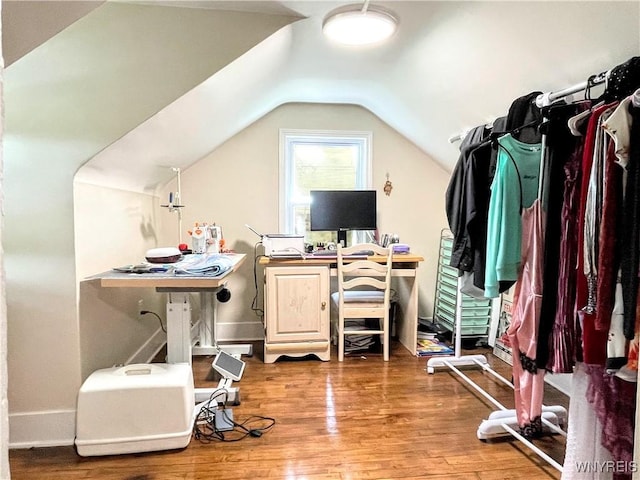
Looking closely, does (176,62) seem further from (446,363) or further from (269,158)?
(446,363)

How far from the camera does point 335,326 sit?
3496 mm

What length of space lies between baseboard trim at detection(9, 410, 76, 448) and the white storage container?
0.59 ft

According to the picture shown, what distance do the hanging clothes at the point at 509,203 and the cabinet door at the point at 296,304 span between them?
59.7 inches

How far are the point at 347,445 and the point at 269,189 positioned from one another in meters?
2.34

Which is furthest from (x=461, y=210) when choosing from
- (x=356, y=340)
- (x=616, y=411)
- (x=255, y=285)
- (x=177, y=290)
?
(x=255, y=285)

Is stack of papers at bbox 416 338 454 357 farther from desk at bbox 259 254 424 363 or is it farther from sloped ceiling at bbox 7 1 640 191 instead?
sloped ceiling at bbox 7 1 640 191

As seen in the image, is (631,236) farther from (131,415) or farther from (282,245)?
(282,245)

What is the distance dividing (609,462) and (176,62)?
2.42 metres

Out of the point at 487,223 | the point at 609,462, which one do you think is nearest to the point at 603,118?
the point at 487,223

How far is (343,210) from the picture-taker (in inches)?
135

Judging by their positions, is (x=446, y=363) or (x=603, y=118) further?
(x=446, y=363)

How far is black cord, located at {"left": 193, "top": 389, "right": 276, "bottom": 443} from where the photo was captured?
6.40ft

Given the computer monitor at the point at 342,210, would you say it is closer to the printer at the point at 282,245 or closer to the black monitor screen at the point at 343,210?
the black monitor screen at the point at 343,210

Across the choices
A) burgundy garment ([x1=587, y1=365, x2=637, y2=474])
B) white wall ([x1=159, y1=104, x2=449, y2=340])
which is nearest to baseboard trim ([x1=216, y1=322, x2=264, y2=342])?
white wall ([x1=159, y1=104, x2=449, y2=340])
